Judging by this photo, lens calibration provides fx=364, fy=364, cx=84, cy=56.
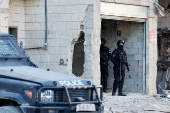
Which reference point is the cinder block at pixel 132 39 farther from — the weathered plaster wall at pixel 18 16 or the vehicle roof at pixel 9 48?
the vehicle roof at pixel 9 48

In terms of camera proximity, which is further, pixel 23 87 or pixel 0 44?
pixel 0 44

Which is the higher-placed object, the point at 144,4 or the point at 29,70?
the point at 144,4

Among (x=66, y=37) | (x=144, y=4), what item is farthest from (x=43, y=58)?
(x=144, y=4)

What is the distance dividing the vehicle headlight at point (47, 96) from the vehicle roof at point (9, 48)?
1.43m

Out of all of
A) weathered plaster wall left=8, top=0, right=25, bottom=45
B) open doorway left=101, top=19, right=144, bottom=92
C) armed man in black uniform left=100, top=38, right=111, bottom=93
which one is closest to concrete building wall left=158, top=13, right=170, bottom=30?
open doorway left=101, top=19, right=144, bottom=92

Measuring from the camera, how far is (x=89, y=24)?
35.3 ft

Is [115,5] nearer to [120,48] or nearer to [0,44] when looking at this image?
[120,48]

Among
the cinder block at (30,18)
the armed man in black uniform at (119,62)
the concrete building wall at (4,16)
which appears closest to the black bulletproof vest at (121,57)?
the armed man in black uniform at (119,62)

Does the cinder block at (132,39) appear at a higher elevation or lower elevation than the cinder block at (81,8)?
lower

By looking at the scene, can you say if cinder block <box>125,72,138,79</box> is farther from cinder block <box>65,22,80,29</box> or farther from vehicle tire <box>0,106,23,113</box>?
vehicle tire <box>0,106,23,113</box>

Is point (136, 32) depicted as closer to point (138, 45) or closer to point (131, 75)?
point (138, 45)

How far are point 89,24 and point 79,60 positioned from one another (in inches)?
70.9

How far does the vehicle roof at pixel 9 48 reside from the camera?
637 centimetres

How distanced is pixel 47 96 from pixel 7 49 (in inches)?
67.6
